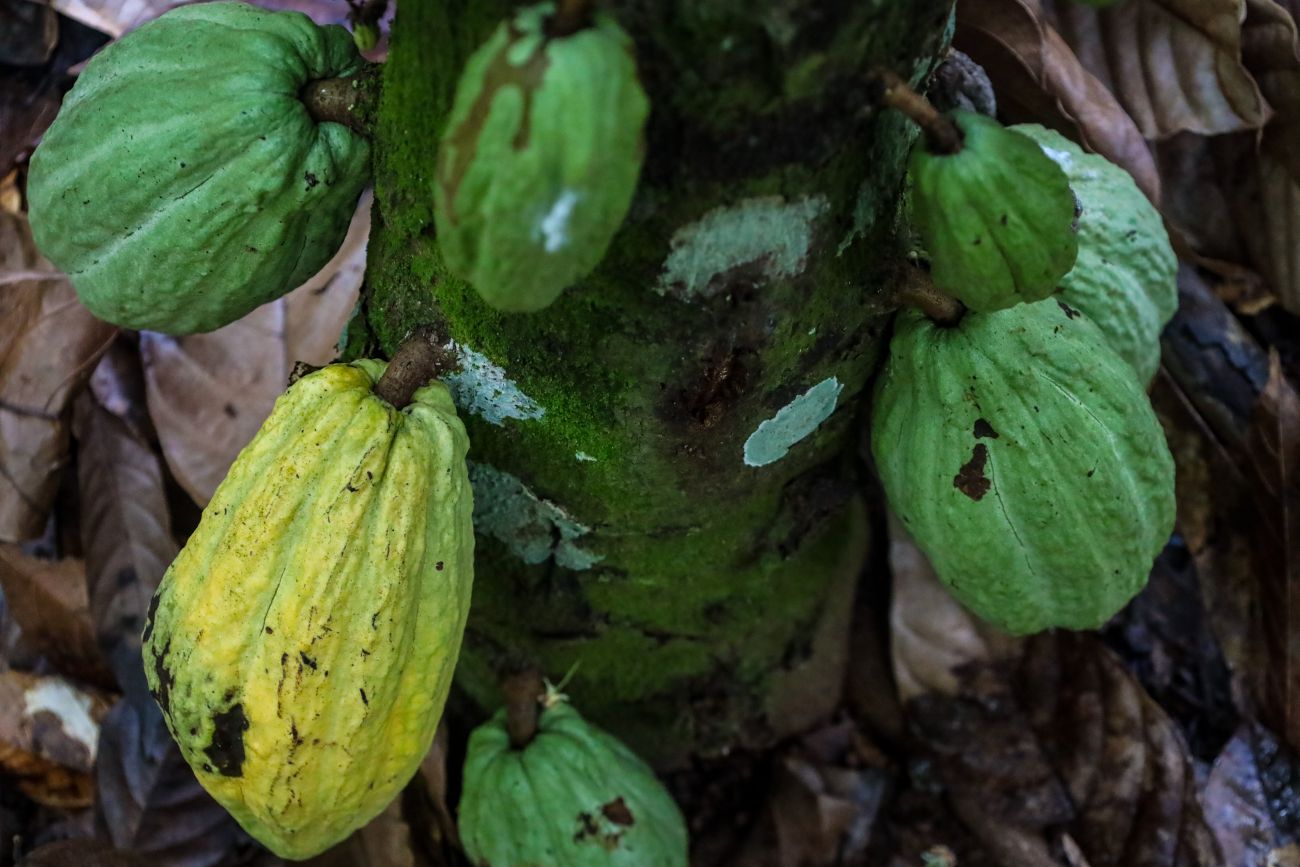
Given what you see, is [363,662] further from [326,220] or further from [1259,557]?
[1259,557]

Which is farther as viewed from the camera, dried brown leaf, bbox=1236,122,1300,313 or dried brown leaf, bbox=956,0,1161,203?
dried brown leaf, bbox=1236,122,1300,313

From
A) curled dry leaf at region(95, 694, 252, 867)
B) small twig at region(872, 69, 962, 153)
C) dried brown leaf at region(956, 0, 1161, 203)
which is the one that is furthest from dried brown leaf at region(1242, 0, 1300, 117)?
curled dry leaf at region(95, 694, 252, 867)

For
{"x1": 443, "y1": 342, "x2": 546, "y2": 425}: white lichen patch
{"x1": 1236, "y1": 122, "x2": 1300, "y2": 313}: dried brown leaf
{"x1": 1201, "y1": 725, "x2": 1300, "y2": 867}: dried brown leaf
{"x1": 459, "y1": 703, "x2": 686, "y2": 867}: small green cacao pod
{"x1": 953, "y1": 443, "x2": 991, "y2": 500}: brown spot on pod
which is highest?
{"x1": 443, "y1": 342, "x2": 546, "y2": 425}: white lichen patch

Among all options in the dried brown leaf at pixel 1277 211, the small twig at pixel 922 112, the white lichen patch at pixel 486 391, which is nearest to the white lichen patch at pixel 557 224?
the small twig at pixel 922 112

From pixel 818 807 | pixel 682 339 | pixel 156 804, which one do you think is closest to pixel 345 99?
pixel 682 339

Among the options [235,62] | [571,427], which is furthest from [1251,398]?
[235,62]

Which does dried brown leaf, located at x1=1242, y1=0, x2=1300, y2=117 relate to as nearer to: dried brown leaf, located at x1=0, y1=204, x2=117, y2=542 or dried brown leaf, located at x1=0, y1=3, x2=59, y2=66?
dried brown leaf, located at x1=0, y1=204, x2=117, y2=542
